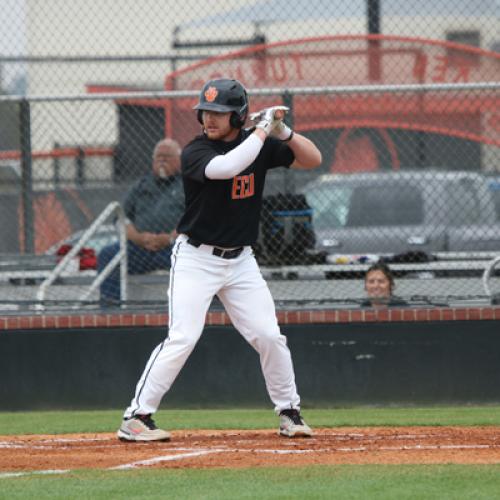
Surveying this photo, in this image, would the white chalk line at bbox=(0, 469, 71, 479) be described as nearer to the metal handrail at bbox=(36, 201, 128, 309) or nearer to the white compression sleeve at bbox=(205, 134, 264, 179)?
the white compression sleeve at bbox=(205, 134, 264, 179)

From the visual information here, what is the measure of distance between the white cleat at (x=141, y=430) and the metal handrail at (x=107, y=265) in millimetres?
3068

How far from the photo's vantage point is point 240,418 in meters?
8.55

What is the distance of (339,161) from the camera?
10.2m

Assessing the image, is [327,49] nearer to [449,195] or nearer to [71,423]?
[449,195]

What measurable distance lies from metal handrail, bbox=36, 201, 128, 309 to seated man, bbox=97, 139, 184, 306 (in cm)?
11

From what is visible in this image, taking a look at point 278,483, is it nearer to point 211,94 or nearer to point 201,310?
point 201,310

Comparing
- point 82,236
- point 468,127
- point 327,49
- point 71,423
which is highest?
point 327,49

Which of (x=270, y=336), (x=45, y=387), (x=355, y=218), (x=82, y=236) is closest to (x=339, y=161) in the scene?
(x=355, y=218)

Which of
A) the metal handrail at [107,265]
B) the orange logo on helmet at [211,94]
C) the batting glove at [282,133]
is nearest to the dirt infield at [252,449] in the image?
the batting glove at [282,133]

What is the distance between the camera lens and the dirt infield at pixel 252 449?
5.85 meters

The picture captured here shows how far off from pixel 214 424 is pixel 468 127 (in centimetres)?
361

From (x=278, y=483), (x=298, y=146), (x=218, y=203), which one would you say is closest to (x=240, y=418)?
(x=218, y=203)

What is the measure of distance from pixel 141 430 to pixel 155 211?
3.47 m

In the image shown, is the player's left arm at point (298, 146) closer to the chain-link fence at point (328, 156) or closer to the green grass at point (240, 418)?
the green grass at point (240, 418)
